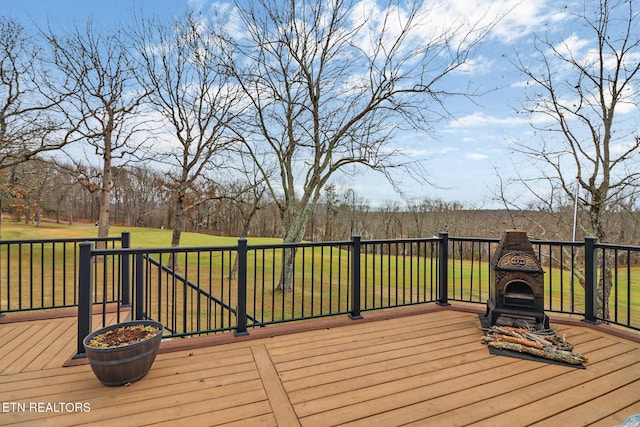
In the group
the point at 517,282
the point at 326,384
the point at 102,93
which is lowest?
the point at 326,384

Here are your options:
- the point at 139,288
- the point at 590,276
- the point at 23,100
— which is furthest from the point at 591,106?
the point at 23,100

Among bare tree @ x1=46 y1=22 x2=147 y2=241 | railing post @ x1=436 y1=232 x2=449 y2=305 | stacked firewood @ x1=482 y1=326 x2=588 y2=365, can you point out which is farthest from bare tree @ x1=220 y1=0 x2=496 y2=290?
stacked firewood @ x1=482 y1=326 x2=588 y2=365

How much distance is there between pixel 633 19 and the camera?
21.8 feet

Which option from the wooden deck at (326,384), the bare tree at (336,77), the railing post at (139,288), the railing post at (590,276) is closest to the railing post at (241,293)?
the wooden deck at (326,384)

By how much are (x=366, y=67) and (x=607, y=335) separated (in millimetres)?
7911

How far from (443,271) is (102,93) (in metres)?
12.8

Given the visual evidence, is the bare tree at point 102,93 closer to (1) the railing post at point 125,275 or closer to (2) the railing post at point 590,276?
(1) the railing post at point 125,275

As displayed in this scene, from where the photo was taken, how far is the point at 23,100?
8570 millimetres

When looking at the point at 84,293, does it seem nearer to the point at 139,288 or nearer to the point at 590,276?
the point at 139,288

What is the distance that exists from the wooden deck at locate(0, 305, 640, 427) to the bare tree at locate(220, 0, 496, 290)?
648 centimetres

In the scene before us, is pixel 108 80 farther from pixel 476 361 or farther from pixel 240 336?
pixel 476 361

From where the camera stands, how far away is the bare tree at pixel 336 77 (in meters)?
7.32

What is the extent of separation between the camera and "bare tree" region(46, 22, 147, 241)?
9523mm

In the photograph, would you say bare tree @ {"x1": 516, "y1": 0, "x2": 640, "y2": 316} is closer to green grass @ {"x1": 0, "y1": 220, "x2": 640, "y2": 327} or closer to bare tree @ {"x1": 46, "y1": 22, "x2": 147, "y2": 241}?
green grass @ {"x1": 0, "y1": 220, "x2": 640, "y2": 327}
